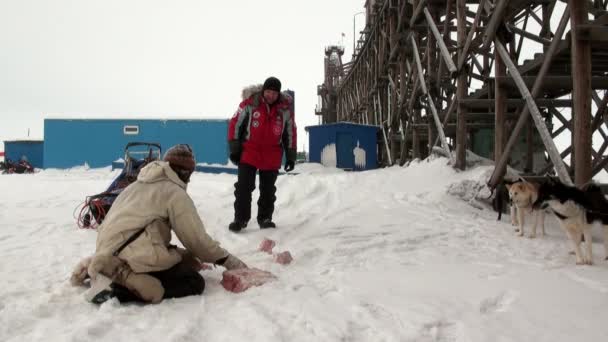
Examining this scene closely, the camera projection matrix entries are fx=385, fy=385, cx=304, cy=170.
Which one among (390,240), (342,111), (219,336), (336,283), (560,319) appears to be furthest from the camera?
(342,111)

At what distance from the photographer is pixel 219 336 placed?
1774mm

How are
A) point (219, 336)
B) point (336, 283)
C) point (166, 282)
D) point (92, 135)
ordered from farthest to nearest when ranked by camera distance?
point (92, 135) → point (336, 283) → point (166, 282) → point (219, 336)

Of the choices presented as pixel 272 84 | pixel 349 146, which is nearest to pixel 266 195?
pixel 272 84

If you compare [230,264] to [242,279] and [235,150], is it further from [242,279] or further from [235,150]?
[235,150]

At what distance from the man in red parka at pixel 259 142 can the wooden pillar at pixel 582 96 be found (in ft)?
9.70

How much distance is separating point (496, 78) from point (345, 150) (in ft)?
29.0

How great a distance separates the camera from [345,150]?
14219 millimetres

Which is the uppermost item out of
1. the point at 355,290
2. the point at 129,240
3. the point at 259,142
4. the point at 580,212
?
the point at 259,142

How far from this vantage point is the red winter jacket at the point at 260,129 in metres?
4.34

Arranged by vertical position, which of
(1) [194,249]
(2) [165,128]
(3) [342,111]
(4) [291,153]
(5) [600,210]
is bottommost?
(1) [194,249]

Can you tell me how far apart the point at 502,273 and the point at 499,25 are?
4.05 m

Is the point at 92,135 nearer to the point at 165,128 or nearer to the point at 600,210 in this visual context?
the point at 165,128

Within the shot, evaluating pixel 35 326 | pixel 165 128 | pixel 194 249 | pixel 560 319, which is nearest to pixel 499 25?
pixel 560 319

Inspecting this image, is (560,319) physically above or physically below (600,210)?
below
